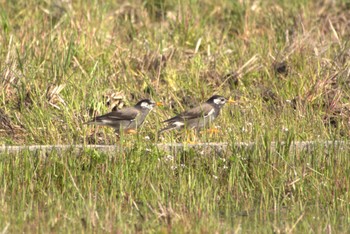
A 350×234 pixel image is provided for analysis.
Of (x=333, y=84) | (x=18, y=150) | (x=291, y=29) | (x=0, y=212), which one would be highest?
(x=291, y=29)

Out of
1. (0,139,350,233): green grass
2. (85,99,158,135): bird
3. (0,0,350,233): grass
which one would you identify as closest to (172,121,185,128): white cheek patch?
(0,0,350,233): grass

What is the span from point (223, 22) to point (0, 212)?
7568 mm

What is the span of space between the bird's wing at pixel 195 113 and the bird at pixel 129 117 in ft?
0.86

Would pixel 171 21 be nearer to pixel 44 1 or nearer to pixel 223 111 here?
pixel 44 1

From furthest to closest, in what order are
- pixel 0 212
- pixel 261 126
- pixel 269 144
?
pixel 261 126
pixel 269 144
pixel 0 212

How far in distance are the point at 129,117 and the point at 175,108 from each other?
0.98 meters

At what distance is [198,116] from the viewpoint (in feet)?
31.7

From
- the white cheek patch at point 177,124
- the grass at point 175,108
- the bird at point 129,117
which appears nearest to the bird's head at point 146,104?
the bird at point 129,117

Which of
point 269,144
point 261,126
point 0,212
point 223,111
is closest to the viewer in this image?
point 0,212

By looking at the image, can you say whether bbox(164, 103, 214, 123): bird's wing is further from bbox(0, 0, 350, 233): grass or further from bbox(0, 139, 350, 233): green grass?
bbox(0, 139, 350, 233): green grass

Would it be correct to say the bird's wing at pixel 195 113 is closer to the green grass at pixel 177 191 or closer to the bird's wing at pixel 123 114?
the bird's wing at pixel 123 114

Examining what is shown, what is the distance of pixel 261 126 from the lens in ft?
29.1

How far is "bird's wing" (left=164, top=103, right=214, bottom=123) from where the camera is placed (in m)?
9.44

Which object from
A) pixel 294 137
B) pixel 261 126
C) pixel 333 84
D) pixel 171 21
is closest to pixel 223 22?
pixel 171 21
